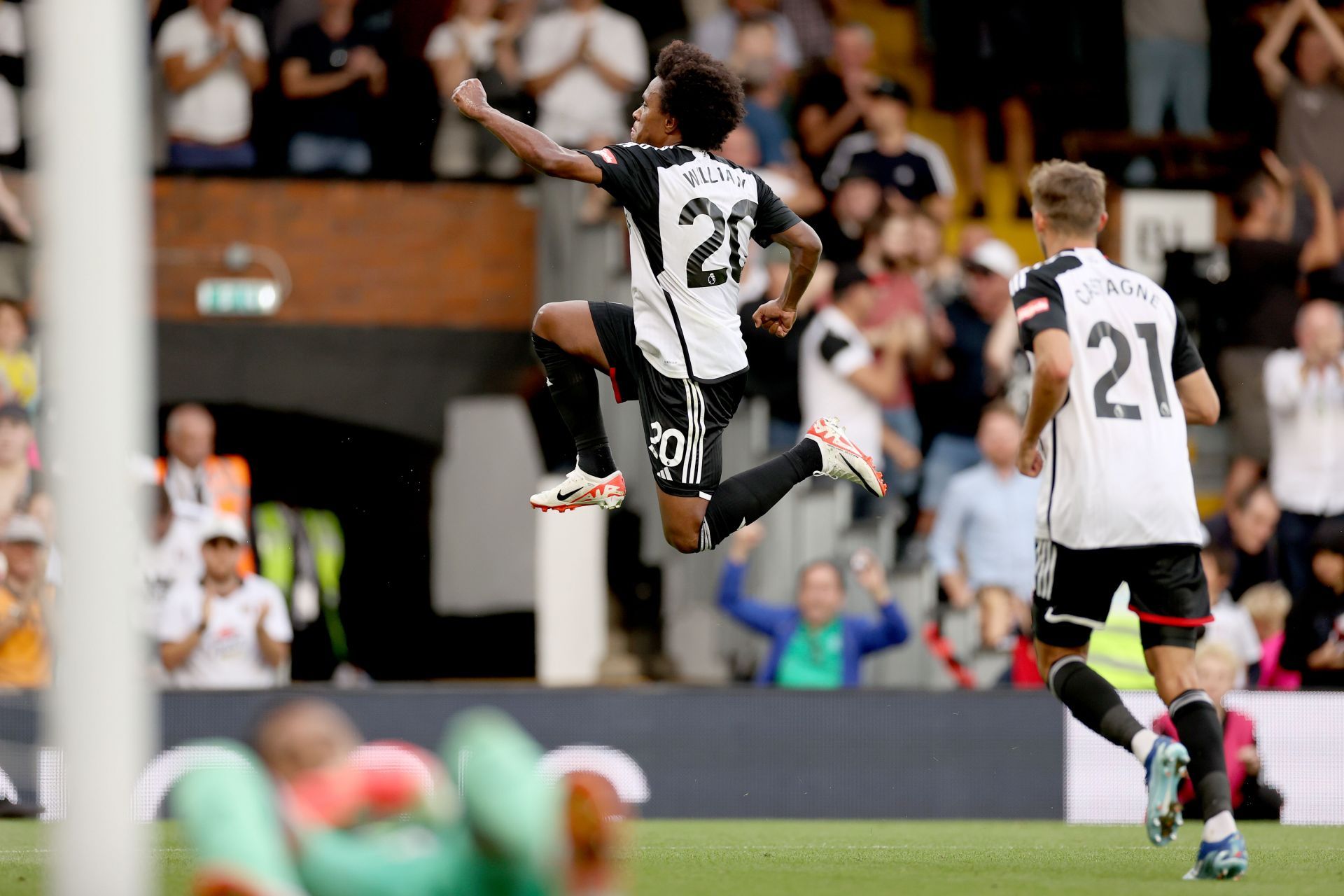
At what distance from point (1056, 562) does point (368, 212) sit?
22.2 ft

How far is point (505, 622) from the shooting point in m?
11.4

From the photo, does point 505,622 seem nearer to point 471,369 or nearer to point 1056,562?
point 471,369

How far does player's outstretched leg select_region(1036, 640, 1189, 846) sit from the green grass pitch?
0.22 metres

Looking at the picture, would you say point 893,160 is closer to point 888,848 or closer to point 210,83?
point 210,83

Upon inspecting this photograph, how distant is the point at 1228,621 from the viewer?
10414 millimetres

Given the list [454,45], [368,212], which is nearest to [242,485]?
[368,212]

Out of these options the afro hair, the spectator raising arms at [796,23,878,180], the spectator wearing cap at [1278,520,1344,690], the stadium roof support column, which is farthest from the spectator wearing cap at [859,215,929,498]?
the stadium roof support column

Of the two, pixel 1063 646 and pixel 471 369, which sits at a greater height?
pixel 471 369

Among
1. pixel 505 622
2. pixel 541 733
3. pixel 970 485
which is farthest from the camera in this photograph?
pixel 505 622

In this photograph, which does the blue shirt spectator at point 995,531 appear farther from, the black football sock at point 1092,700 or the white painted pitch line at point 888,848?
the black football sock at point 1092,700

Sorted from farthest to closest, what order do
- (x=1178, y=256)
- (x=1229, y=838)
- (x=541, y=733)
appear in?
(x=1178, y=256), (x=541, y=733), (x=1229, y=838)

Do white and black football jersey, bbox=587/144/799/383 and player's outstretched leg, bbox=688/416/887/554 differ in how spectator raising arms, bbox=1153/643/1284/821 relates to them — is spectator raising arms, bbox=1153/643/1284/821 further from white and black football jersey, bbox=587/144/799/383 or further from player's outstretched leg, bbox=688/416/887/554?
white and black football jersey, bbox=587/144/799/383

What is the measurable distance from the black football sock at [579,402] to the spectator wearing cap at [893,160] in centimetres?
506

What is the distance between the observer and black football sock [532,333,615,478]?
7.04 meters
